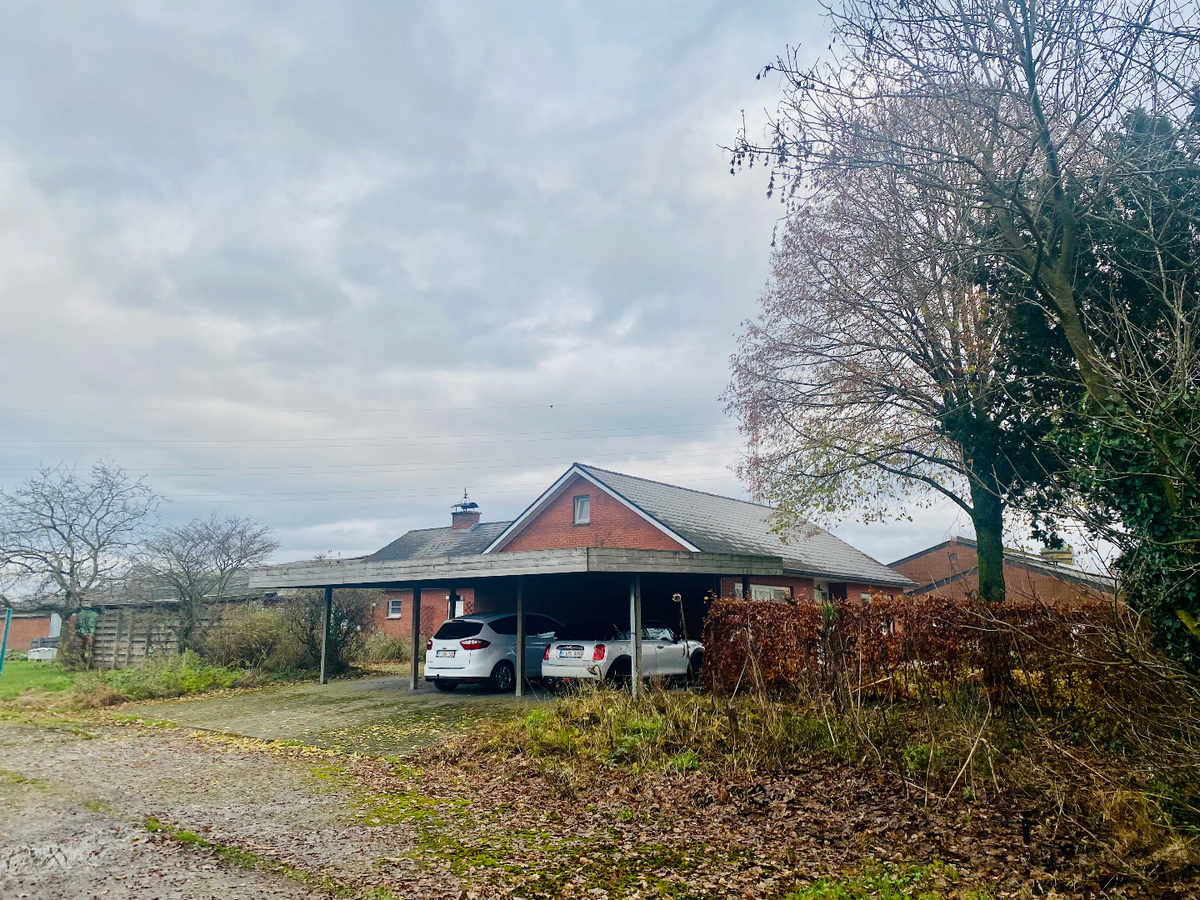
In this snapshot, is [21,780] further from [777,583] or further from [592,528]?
[777,583]

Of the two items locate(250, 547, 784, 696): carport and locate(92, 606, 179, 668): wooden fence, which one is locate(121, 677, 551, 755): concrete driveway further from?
locate(92, 606, 179, 668): wooden fence

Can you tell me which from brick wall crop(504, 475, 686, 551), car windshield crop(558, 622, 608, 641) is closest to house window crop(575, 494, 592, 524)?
brick wall crop(504, 475, 686, 551)

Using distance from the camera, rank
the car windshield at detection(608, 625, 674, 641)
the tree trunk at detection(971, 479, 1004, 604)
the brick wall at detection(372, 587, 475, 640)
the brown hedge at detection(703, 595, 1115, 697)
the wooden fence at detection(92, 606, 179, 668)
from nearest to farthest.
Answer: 1. the brown hedge at detection(703, 595, 1115, 697)
2. the car windshield at detection(608, 625, 674, 641)
3. the tree trunk at detection(971, 479, 1004, 604)
4. the wooden fence at detection(92, 606, 179, 668)
5. the brick wall at detection(372, 587, 475, 640)

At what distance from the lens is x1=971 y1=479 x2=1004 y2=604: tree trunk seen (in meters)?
15.1

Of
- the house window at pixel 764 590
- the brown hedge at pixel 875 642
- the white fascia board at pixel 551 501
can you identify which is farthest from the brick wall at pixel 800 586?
the brown hedge at pixel 875 642

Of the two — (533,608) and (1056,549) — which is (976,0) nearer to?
(1056,549)

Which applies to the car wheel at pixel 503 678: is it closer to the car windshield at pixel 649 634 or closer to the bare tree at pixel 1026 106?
the car windshield at pixel 649 634

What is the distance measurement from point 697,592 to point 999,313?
A: 36.8ft

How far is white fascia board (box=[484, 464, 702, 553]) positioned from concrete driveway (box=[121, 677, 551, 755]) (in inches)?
303

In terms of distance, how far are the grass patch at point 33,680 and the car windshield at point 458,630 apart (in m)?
8.61

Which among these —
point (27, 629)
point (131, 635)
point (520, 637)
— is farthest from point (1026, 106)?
point (27, 629)

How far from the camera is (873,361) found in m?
15.6

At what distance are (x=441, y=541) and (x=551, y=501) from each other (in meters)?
8.20

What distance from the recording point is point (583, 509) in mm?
25203
